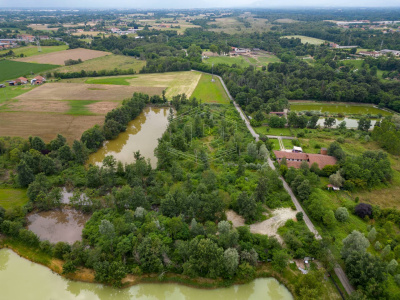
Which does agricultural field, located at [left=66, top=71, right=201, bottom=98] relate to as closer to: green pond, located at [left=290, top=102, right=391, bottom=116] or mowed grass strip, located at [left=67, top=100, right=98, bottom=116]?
mowed grass strip, located at [left=67, top=100, right=98, bottom=116]

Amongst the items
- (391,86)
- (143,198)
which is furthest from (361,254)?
(391,86)

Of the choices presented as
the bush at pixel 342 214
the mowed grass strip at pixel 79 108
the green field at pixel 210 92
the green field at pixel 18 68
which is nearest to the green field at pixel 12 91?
the green field at pixel 18 68

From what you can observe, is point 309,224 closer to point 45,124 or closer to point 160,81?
point 45,124

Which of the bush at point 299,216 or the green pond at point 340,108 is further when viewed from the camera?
the green pond at point 340,108

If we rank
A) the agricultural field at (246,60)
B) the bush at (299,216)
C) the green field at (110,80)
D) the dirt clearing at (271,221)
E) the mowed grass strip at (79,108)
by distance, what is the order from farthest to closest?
the agricultural field at (246,60)
the green field at (110,80)
the mowed grass strip at (79,108)
the bush at (299,216)
the dirt clearing at (271,221)

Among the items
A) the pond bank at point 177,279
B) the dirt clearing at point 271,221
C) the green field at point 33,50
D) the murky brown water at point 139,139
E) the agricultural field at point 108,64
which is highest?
the green field at point 33,50

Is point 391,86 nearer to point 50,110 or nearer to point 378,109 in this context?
point 378,109

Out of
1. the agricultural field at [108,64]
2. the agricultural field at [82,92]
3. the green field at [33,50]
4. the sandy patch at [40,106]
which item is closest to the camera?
the sandy patch at [40,106]

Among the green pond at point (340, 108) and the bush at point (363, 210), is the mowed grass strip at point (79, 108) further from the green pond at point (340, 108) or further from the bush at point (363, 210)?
the bush at point (363, 210)
